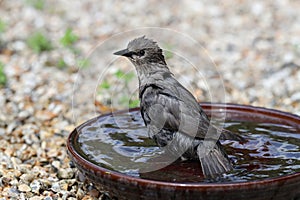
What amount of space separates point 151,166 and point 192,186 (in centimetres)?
49

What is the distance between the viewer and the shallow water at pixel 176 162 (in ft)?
10.5

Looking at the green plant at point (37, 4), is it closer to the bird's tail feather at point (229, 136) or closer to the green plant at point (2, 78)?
the green plant at point (2, 78)

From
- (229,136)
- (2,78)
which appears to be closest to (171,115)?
(229,136)

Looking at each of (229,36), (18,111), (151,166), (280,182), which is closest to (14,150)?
(18,111)

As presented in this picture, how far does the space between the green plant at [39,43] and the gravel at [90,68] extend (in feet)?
0.25

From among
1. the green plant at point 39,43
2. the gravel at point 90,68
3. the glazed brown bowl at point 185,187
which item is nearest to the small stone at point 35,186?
the gravel at point 90,68

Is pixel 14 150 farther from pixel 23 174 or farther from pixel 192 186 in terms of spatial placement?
pixel 192 186

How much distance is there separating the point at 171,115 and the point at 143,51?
448 millimetres

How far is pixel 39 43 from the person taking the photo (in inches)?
269

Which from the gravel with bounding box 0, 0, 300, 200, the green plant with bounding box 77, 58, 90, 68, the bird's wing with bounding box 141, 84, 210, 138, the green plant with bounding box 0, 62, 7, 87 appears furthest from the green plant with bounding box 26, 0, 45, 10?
the bird's wing with bounding box 141, 84, 210, 138

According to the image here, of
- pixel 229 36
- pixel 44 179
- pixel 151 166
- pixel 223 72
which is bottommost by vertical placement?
pixel 44 179

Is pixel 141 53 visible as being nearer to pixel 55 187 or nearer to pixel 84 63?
pixel 55 187

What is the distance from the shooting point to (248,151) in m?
3.57

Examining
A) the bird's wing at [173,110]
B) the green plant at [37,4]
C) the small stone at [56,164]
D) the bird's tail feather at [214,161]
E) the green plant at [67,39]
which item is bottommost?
the small stone at [56,164]
